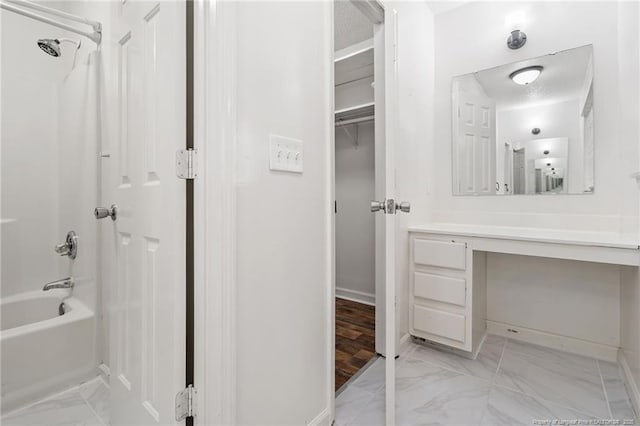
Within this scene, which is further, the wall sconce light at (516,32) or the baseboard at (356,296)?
the baseboard at (356,296)

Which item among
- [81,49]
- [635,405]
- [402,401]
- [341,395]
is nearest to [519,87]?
[635,405]

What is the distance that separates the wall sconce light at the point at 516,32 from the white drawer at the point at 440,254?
1.57 metres

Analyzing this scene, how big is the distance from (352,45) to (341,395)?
2696 millimetres

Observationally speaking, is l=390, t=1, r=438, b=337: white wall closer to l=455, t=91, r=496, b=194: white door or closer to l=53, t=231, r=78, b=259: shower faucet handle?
l=455, t=91, r=496, b=194: white door

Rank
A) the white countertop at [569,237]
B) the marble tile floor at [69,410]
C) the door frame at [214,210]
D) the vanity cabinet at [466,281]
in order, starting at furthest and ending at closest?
the vanity cabinet at [466,281] → the white countertop at [569,237] → the marble tile floor at [69,410] → the door frame at [214,210]

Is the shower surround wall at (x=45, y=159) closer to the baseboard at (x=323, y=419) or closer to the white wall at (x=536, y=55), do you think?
the baseboard at (x=323, y=419)

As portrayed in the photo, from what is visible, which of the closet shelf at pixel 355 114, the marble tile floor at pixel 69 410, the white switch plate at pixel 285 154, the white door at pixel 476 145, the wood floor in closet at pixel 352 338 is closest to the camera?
the white switch plate at pixel 285 154

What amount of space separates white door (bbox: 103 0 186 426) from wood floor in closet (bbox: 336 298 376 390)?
3.33 feet

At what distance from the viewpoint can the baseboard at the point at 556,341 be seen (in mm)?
1883

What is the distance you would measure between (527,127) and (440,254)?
118cm

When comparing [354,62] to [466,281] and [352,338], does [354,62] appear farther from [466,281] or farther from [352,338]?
[352,338]

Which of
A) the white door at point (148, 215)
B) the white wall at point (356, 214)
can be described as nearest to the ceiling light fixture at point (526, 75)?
the white wall at point (356, 214)

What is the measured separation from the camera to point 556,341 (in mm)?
2043

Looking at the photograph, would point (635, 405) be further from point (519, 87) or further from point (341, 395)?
point (519, 87)
